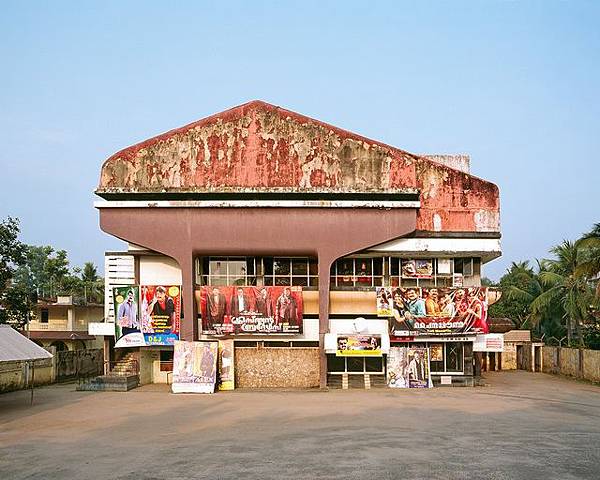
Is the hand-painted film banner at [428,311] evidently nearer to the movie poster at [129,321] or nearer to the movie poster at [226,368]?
the movie poster at [226,368]

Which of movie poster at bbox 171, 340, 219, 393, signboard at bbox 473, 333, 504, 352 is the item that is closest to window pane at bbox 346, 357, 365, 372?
signboard at bbox 473, 333, 504, 352

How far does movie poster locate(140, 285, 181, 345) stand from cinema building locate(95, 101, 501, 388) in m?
0.38

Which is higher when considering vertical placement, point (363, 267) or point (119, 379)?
point (363, 267)

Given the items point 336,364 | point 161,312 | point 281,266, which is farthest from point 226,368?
point 281,266

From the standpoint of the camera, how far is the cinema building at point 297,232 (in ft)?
104

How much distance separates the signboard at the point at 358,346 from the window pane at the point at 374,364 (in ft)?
4.07

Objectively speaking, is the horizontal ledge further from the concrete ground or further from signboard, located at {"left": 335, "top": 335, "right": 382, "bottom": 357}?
the concrete ground

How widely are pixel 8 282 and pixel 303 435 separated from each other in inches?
951

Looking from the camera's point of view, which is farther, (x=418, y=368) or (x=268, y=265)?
(x=268, y=265)

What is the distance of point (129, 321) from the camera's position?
3212cm

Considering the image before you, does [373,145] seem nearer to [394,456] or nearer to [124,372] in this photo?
[124,372]

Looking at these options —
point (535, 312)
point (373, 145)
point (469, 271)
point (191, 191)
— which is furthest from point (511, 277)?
point (191, 191)

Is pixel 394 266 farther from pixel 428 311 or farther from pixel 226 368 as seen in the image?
pixel 226 368

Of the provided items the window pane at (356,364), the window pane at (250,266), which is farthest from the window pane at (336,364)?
the window pane at (250,266)
